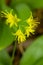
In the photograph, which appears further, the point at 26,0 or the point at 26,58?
the point at 26,0

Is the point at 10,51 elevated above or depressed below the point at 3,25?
below

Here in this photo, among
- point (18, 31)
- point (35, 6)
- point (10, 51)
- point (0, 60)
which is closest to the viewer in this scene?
point (18, 31)

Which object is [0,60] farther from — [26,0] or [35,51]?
[26,0]

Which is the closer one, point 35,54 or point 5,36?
point 5,36

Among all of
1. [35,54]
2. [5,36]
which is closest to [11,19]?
[5,36]

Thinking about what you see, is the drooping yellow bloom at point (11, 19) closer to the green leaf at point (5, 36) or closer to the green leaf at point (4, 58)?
the green leaf at point (5, 36)

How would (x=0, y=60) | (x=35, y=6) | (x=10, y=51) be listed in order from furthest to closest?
(x=10, y=51) < (x=35, y=6) < (x=0, y=60)

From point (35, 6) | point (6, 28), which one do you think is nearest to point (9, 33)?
point (6, 28)

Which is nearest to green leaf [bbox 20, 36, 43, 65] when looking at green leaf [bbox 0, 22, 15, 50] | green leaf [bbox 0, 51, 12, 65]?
green leaf [bbox 0, 51, 12, 65]

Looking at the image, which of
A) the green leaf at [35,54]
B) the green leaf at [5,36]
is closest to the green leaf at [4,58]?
the green leaf at [35,54]

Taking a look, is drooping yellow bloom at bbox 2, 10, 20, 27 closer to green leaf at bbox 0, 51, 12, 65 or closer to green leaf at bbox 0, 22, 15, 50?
green leaf at bbox 0, 22, 15, 50

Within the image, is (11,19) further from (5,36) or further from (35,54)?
(35,54)
